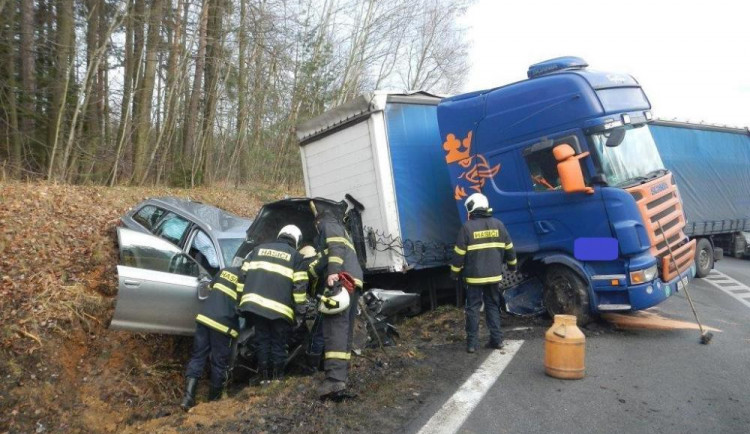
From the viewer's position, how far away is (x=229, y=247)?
6816 millimetres

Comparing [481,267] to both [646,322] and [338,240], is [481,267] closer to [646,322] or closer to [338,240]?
[338,240]

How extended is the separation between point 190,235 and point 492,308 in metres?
3.76

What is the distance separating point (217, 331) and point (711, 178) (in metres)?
11.9

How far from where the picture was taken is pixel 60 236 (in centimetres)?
801

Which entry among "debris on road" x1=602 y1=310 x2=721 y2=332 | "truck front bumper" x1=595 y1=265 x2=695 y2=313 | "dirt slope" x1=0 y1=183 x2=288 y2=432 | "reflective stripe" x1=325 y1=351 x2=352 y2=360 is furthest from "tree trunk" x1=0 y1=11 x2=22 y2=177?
"debris on road" x1=602 y1=310 x2=721 y2=332

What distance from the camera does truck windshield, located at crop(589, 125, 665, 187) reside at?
646 centimetres

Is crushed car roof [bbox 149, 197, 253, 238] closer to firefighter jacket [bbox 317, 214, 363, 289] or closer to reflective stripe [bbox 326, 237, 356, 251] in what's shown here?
firefighter jacket [bbox 317, 214, 363, 289]

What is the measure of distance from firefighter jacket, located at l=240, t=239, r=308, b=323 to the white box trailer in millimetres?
2278

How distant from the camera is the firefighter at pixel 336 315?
15.5ft

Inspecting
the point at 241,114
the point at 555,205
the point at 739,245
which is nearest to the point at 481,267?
the point at 555,205

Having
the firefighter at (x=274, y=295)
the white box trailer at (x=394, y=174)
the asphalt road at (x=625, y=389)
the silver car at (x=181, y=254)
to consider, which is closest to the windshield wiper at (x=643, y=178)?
the asphalt road at (x=625, y=389)

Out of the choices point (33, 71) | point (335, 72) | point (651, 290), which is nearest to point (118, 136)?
point (33, 71)

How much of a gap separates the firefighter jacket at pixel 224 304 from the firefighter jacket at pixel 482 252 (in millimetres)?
2339

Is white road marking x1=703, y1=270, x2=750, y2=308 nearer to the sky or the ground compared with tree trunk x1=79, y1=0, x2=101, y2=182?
nearer to the ground
